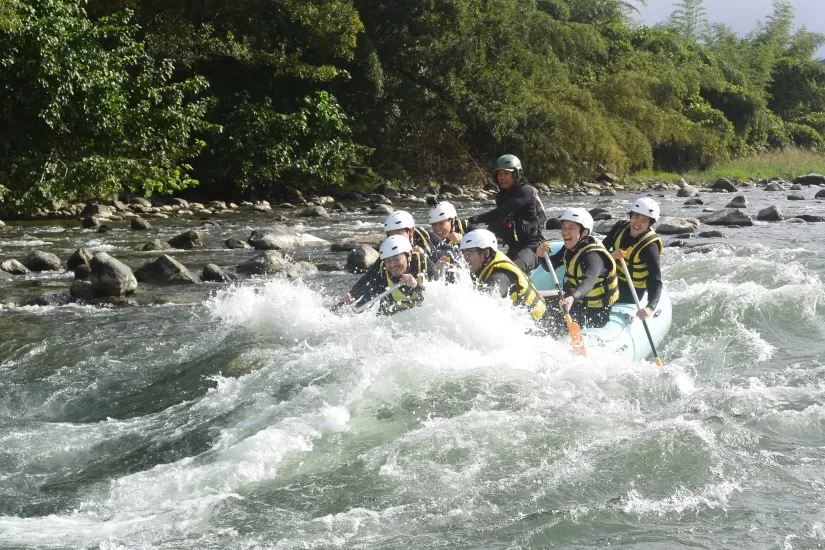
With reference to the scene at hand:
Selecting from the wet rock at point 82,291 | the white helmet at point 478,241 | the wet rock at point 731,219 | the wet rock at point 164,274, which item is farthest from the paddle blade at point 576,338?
the wet rock at point 731,219

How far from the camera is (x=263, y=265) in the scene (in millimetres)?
12953

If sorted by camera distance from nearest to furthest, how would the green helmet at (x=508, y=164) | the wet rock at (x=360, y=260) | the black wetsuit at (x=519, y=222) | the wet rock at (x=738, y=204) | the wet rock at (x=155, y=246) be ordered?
the green helmet at (x=508, y=164), the black wetsuit at (x=519, y=222), the wet rock at (x=360, y=260), the wet rock at (x=155, y=246), the wet rock at (x=738, y=204)

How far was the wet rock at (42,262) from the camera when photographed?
12.8 m

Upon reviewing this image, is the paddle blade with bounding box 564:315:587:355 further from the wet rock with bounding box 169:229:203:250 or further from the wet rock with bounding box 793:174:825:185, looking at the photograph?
the wet rock with bounding box 793:174:825:185

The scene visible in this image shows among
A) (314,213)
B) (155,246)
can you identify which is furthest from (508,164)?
(314,213)

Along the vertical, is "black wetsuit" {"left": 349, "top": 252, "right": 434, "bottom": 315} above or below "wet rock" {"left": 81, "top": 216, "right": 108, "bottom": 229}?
above

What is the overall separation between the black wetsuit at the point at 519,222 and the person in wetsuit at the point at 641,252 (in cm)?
103

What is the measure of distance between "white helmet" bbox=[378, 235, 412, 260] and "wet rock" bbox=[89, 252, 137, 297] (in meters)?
4.50

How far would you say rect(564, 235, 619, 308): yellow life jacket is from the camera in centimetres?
811

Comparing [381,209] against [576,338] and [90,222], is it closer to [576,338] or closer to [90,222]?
[90,222]

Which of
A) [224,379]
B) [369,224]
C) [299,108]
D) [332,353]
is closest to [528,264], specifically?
[332,353]

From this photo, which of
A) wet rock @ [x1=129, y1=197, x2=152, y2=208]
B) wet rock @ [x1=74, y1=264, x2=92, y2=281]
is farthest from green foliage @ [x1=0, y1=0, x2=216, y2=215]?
wet rock @ [x1=74, y1=264, x2=92, y2=281]

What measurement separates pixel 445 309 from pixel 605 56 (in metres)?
31.8

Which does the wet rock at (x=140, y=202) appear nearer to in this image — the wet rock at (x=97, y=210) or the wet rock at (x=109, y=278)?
the wet rock at (x=97, y=210)
